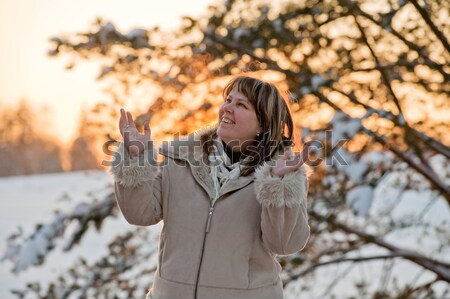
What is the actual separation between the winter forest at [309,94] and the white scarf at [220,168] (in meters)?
1.54

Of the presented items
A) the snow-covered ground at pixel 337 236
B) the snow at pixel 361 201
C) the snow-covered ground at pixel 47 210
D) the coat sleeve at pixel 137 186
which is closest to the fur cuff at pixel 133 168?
the coat sleeve at pixel 137 186

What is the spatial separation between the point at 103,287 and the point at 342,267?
5115mm

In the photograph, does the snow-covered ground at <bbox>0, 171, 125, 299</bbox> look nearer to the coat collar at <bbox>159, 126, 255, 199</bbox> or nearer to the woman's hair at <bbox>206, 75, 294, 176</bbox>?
the coat collar at <bbox>159, 126, 255, 199</bbox>

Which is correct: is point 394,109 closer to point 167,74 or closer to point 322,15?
point 322,15

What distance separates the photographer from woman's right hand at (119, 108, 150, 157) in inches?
81.9

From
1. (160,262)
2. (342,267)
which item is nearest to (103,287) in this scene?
(160,262)

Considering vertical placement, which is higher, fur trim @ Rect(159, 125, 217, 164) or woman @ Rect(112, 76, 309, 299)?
fur trim @ Rect(159, 125, 217, 164)

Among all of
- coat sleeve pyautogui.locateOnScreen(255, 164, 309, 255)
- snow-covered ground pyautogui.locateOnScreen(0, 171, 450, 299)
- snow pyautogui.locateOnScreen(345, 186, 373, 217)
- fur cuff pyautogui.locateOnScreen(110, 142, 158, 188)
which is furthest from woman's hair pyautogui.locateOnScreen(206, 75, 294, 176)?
snow pyautogui.locateOnScreen(345, 186, 373, 217)

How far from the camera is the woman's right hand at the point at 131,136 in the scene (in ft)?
6.82

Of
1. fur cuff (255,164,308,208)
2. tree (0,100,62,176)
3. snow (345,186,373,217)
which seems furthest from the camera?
tree (0,100,62,176)

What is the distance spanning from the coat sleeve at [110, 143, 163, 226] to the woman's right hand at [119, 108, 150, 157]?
0.02 meters

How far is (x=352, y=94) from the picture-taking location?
4.21 m

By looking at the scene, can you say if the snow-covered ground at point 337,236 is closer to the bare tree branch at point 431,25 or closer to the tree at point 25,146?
the bare tree branch at point 431,25

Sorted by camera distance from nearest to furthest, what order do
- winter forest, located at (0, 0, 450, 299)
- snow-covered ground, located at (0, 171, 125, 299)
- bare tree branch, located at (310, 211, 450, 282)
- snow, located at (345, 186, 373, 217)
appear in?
snow, located at (345, 186, 373, 217) < winter forest, located at (0, 0, 450, 299) < bare tree branch, located at (310, 211, 450, 282) < snow-covered ground, located at (0, 171, 125, 299)
